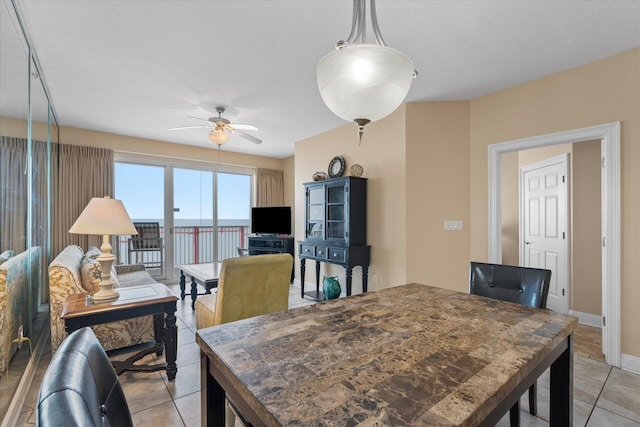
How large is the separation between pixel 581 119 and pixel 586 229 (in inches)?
57.9

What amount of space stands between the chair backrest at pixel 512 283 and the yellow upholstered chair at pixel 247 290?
1.41 m

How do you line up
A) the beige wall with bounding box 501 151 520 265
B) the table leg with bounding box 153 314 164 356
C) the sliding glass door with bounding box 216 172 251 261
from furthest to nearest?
the sliding glass door with bounding box 216 172 251 261, the beige wall with bounding box 501 151 520 265, the table leg with bounding box 153 314 164 356

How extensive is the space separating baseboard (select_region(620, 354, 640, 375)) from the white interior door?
123cm

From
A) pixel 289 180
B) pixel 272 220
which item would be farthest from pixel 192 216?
pixel 289 180

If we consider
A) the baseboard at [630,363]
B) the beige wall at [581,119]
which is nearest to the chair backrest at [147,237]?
the beige wall at [581,119]

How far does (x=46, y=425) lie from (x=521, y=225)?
4998 mm

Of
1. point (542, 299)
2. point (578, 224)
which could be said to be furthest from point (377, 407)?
point (578, 224)

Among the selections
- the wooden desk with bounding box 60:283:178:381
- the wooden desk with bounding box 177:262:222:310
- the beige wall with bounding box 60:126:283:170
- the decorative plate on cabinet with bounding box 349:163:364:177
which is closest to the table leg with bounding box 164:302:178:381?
the wooden desk with bounding box 60:283:178:381

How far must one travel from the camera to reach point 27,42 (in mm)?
2250

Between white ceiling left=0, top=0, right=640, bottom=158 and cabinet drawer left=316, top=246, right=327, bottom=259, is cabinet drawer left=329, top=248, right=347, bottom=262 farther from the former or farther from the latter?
white ceiling left=0, top=0, right=640, bottom=158

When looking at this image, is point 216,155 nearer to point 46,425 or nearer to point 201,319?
point 201,319

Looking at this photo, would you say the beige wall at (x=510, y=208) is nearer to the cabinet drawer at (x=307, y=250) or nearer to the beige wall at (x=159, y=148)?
the cabinet drawer at (x=307, y=250)

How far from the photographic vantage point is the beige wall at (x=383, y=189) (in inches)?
142

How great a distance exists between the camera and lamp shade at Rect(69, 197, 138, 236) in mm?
2090
